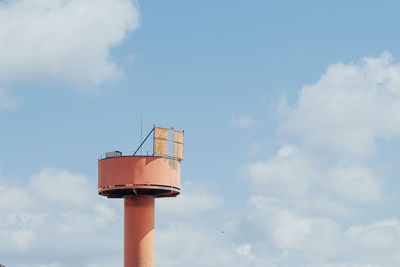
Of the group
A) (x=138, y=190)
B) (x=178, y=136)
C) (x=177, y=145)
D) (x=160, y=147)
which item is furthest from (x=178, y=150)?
(x=138, y=190)

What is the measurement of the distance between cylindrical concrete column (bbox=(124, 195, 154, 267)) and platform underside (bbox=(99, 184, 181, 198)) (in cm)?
61

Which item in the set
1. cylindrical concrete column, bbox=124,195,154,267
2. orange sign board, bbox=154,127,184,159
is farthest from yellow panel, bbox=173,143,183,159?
cylindrical concrete column, bbox=124,195,154,267

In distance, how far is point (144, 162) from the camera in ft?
267

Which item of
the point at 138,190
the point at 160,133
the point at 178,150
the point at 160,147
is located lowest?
the point at 138,190

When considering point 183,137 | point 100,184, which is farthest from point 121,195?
point 183,137

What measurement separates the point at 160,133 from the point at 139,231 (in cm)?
1002

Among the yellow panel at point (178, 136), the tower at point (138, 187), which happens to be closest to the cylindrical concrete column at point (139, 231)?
the tower at point (138, 187)

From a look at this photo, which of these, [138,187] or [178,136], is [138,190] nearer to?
[138,187]

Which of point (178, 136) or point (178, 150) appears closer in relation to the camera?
point (178, 150)

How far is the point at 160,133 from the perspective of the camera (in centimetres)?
8481

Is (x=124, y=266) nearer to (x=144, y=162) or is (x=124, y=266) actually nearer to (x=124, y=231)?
(x=124, y=231)

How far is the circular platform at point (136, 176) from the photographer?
80.6 m

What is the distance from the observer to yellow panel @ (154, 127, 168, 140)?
84.4 m

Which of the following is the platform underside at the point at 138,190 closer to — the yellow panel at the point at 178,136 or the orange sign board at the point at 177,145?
the orange sign board at the point at 177,145
